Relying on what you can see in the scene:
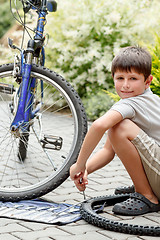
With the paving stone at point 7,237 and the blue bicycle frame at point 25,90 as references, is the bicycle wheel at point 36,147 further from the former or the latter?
the paving stone at point 7,237

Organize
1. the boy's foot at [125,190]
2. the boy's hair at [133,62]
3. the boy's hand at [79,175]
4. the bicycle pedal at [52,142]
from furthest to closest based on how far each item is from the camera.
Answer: the bicycle pedal at [52,142], the boy's foot at [125,190], the boy's hair at [133,62], the boy's hand at [79,175]

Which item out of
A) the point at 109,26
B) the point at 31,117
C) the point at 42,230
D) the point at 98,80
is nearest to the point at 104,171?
the point at 31,117

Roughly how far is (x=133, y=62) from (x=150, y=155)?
572mm

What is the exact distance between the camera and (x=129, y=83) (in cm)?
273

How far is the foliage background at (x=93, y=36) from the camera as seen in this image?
6.79 m

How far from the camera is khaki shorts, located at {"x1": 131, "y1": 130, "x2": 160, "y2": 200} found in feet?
8.78

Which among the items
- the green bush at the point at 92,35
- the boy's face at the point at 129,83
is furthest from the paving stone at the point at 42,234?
the green bush at the point at 92,35

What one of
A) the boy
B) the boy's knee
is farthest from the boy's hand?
the boy's knee

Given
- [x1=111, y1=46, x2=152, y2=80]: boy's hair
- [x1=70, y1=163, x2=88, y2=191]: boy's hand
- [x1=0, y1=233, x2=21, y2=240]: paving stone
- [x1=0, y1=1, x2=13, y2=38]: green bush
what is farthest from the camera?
[x1=0, y1=1, x2=13, y2=38]: green bush

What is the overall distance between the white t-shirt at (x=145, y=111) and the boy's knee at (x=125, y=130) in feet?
0.14

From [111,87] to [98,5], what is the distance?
1274 millimetres

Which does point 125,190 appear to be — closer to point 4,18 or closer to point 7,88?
point 7,88

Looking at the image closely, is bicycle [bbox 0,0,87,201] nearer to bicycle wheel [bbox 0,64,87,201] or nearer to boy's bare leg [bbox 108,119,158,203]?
bicycle wheel [bbox 0,64,87,201]

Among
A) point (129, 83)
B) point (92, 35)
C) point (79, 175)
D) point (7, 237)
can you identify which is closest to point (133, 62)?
point (129, 83)
